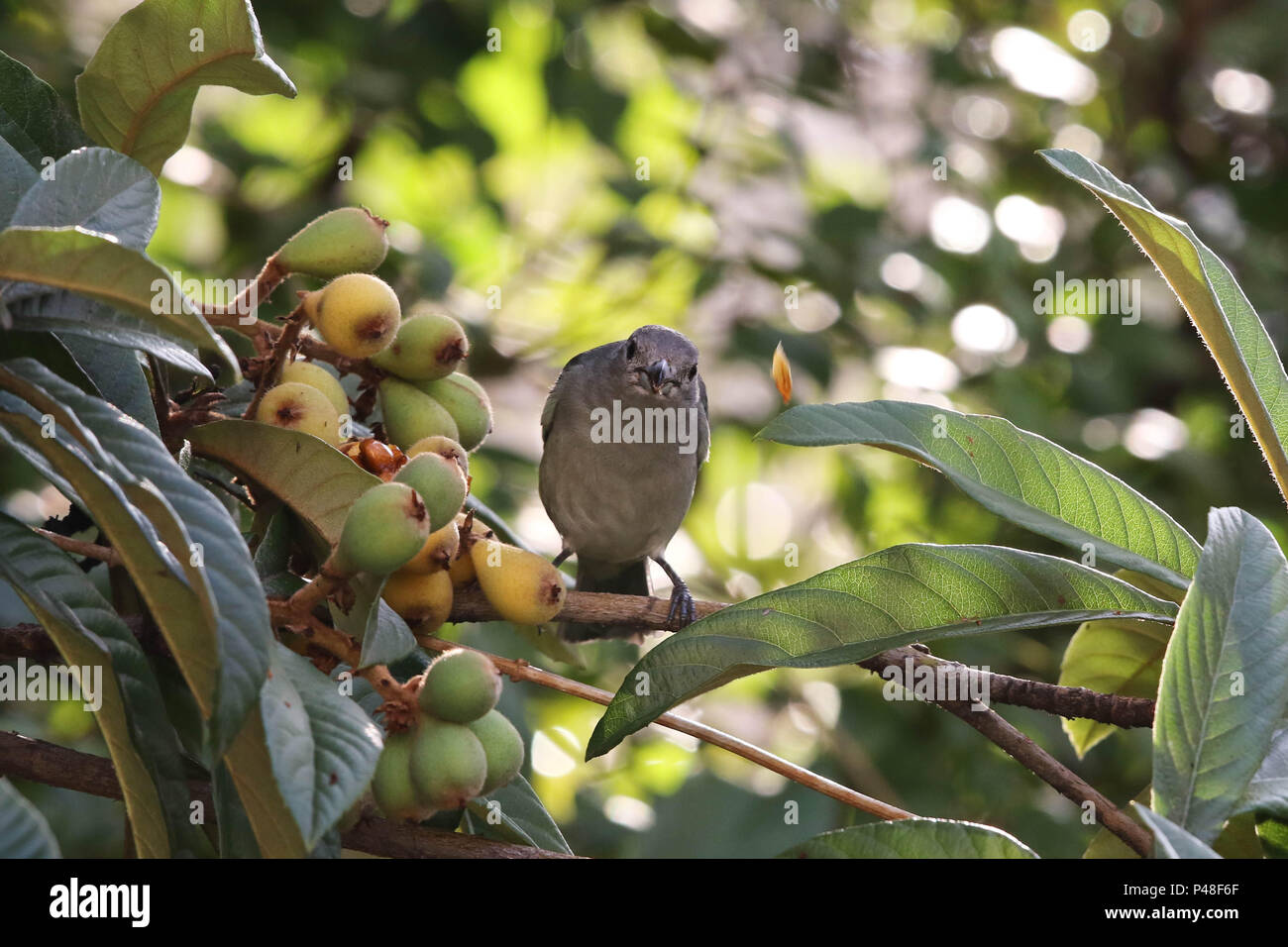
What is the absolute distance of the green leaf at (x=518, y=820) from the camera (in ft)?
5.09

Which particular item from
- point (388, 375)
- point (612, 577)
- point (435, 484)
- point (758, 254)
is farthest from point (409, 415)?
point (758, 254)

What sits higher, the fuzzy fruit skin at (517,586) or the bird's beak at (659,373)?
the bird's beak at (659,373)

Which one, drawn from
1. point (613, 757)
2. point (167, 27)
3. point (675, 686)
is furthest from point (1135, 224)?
point (613, 757)

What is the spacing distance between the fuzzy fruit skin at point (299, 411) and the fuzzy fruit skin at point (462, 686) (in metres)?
0.41

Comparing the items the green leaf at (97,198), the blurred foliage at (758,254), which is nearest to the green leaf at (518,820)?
the green leaf at (97,198)

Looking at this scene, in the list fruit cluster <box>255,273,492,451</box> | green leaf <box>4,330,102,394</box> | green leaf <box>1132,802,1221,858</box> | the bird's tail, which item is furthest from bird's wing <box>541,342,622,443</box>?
green leaf <box>1132,802,1221,858</box>

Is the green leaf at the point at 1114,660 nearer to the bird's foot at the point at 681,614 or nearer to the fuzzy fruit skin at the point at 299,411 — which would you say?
the bird's foot at the point at 681,614

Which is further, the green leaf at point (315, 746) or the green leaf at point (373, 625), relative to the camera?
the green leaf at point (373, 625)

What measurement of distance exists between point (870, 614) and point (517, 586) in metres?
0.47
